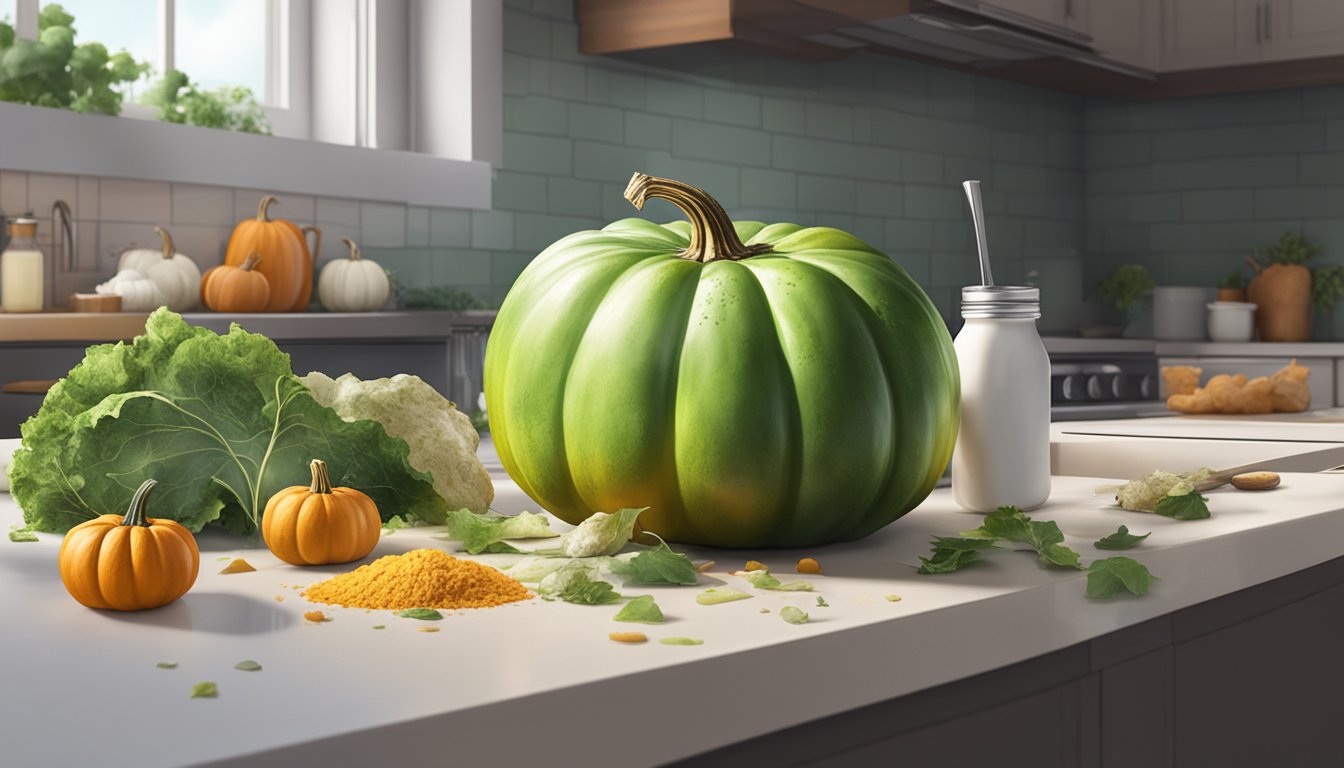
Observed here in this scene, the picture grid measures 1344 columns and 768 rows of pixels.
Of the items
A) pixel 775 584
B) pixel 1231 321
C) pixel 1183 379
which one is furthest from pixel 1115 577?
pixel 1231 321

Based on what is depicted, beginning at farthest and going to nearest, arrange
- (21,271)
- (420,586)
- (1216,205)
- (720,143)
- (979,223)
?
(1216,205)
(720,143)
(21,271)
(979,223)
(420,586)

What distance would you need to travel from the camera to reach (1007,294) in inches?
36.5

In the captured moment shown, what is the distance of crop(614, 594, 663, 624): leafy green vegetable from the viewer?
23.9 inches

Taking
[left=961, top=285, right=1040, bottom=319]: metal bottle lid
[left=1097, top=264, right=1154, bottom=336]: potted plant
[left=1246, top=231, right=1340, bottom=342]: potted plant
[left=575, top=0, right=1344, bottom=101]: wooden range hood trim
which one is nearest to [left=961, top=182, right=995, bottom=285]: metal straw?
[left=961, top=285, right=1040, bottom=319]: metal bottle lid

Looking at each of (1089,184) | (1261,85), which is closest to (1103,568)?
(1261,85)

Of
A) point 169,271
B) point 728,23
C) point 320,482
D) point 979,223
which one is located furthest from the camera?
point 728,23

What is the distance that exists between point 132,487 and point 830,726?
0.44 m

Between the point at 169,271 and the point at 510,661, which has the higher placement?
the point at 169,271

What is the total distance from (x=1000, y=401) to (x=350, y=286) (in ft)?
8.21

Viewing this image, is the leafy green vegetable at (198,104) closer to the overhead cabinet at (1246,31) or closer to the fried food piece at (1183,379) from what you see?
the fried food piece at (1183,379)

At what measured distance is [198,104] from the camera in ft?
10.5

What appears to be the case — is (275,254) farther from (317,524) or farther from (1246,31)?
(1246,31)

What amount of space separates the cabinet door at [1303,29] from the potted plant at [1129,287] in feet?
3.22

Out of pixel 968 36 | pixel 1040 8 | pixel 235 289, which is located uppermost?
pixel 1040 8
